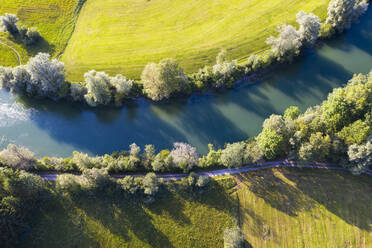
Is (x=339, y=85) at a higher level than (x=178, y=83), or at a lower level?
higher

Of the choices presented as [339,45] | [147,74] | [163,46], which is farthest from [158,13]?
[339,45]

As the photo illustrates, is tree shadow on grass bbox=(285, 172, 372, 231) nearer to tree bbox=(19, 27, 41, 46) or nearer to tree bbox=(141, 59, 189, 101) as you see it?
tree bbox=(141, 59, 189, 101)

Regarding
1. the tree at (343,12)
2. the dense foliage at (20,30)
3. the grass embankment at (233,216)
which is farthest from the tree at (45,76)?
the tree at (343,12)

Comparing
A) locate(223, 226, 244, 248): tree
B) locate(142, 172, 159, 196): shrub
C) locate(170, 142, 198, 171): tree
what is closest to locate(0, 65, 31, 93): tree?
locate(142, 172, 159, 196): shrub

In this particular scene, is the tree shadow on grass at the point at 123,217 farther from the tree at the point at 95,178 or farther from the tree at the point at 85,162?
the tree at the point at 85,162

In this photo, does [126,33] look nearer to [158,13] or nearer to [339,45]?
[158,13]
